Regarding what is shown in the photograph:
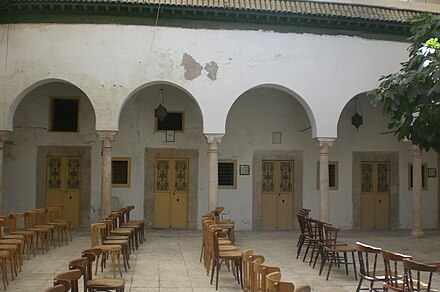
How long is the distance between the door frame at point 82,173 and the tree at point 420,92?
8.32 metres

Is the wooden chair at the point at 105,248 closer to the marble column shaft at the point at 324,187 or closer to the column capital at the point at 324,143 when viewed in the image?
the marble column shaft at the point at 324,187

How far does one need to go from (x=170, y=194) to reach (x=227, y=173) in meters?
1.74

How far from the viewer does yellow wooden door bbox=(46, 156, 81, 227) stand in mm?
14750

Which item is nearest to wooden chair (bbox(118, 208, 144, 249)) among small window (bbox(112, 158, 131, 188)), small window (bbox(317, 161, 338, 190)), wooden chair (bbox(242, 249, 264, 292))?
small window (bbox(112, 158, 131, 188))

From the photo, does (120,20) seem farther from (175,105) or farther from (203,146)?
(203,146)

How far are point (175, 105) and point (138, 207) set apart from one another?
10.0ft

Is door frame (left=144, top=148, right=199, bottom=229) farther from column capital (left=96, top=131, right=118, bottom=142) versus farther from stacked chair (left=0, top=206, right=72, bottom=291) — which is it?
stacked chair (left=0, top=206, right=72, bottom=291)

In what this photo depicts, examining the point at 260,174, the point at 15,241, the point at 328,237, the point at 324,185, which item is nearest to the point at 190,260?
the point at 328,237

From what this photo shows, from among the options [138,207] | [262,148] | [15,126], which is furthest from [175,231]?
[15,126]

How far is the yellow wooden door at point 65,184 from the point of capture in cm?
1475

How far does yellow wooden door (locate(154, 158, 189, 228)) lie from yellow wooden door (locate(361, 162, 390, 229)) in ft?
17.5

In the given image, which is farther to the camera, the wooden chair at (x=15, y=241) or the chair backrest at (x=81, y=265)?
the wooden chair at (x=15, y=241)

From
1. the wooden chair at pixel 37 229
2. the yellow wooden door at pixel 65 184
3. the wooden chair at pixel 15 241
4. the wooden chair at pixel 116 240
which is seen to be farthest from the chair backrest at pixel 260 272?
the yellow wooden door at pixel 65 184

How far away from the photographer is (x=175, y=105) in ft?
49.8
